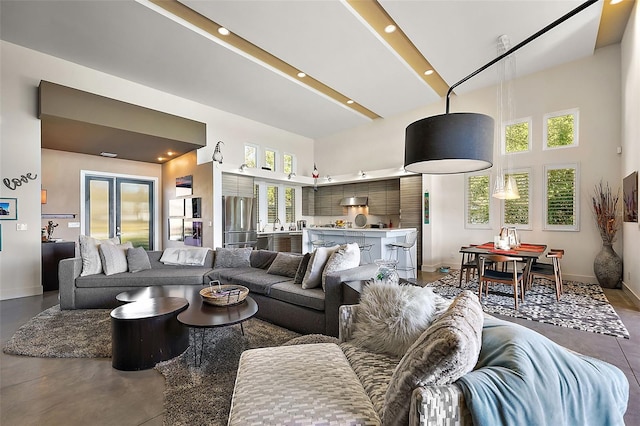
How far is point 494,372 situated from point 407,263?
547 centimetres

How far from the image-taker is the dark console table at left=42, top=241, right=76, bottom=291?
5.10m

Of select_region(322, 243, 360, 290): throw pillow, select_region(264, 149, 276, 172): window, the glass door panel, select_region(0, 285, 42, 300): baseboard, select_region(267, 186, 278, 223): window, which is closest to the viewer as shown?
select_region(322, 243, 360, 290): throw pillow

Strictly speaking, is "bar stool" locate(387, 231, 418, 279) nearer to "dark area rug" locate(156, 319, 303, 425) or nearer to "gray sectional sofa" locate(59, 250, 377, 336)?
"gray sectional sofa" locate(59, 250, 377, 336)

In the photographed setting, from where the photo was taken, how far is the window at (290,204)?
884 cm

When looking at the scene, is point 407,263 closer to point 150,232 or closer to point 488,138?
point 488,138

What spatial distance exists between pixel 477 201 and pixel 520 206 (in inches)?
32.5

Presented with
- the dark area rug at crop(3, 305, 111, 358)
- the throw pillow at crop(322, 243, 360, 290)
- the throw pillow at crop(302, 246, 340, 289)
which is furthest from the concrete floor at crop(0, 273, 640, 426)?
the throw pillow at crop(322, 243, 360, 290)

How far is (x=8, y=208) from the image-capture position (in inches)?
178

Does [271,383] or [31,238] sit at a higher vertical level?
[31,238]

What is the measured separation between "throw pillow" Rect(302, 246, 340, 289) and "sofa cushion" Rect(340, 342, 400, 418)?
143 centimetres

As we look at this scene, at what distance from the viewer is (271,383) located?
4.38ft

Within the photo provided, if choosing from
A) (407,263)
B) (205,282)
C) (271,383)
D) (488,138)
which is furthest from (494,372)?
(407,263)

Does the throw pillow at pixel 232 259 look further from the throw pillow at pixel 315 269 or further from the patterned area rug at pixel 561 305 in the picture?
the patterned area rug at pixel 561 305

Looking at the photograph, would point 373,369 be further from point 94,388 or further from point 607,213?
point 607,213
